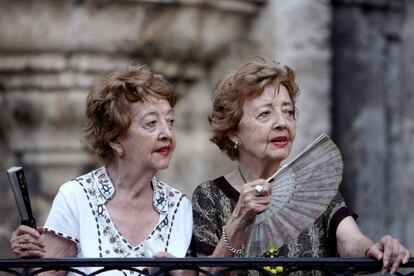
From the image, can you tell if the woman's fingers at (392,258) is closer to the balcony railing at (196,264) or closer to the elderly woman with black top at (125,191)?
the balcony railing at (196,264)

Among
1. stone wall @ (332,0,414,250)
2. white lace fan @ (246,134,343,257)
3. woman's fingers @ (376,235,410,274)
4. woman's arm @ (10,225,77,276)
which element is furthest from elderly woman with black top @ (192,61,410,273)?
stone wall @ (332,0,414,250)

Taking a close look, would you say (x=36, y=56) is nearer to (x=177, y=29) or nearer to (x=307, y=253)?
(x=177, y=29)

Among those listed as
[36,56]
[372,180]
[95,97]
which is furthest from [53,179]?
[95,97]

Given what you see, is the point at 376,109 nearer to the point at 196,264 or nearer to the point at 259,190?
the point at 259,190

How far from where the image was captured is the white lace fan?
3936 mm

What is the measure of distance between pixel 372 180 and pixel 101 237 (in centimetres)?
263

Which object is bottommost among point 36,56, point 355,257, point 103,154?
point 355,257

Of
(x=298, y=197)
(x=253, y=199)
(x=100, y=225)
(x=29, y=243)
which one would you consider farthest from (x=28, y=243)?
(x=298, y=197)

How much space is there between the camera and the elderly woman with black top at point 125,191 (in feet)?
13.4

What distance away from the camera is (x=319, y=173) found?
13.0 feet

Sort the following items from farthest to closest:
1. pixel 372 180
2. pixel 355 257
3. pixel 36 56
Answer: pixel 372 180
pixel 36 56
pixel 355 257

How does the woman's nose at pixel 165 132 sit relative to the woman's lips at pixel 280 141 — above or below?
above

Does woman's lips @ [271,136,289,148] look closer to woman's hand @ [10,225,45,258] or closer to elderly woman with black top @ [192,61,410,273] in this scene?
elderly woman with black top @ [192,61,410,273]

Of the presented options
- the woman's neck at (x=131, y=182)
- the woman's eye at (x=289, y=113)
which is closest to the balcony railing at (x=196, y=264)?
the woman's neck at (x=131, y=182)
